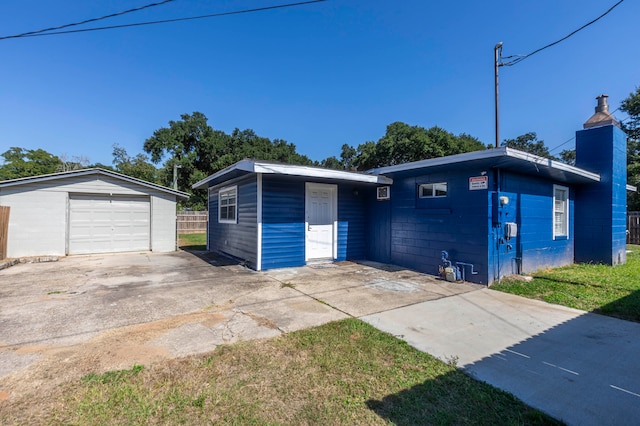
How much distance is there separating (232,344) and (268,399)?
39.7 inches

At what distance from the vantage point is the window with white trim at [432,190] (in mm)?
6629

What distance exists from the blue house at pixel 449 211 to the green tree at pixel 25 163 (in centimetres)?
3532

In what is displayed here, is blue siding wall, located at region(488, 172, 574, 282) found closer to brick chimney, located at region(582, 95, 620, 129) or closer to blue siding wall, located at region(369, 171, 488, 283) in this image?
blue siding wall, located at region(369, 171, 488, 283)

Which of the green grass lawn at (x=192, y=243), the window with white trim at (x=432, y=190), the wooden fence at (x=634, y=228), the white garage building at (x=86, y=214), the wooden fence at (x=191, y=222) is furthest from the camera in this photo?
the wooden fence at (x=191, y=222)

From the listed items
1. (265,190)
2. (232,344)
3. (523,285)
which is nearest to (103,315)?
(232,344)

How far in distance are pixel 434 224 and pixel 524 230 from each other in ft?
6.67

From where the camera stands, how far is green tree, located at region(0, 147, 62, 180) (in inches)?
1201

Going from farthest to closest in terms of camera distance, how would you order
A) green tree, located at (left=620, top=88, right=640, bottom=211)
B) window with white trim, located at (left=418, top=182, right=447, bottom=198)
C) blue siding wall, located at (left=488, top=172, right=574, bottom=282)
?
green tree, located at (left=620, top=88, right=640, bottom=211)
window with white trim, located at (left=418, top=182, right=447, bottom=198)
blue siding wall, located at (left=488, top=172, right=574, bottom=282)

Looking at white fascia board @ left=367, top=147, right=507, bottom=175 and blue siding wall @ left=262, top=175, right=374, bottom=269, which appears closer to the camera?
white fascia board @ left=367, top=147, right=507, bottom=175

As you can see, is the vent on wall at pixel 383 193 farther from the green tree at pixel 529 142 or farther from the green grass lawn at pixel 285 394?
the green tree at pixel 529 142

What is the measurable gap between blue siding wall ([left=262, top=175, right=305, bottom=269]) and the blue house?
0.03m

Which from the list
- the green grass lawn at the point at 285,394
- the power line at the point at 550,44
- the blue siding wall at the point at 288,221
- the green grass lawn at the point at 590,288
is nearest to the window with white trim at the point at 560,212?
the green grass lawn at the point at 590,288

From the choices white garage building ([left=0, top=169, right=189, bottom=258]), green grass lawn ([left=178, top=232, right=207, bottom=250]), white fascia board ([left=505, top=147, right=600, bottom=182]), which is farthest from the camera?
green grass lawn ([left=178, top=232, right=207, bottom=250])

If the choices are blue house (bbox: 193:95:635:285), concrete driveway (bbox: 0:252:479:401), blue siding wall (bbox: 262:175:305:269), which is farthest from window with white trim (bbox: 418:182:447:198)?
blue siding wall (bbox: 262:175:305:269)
